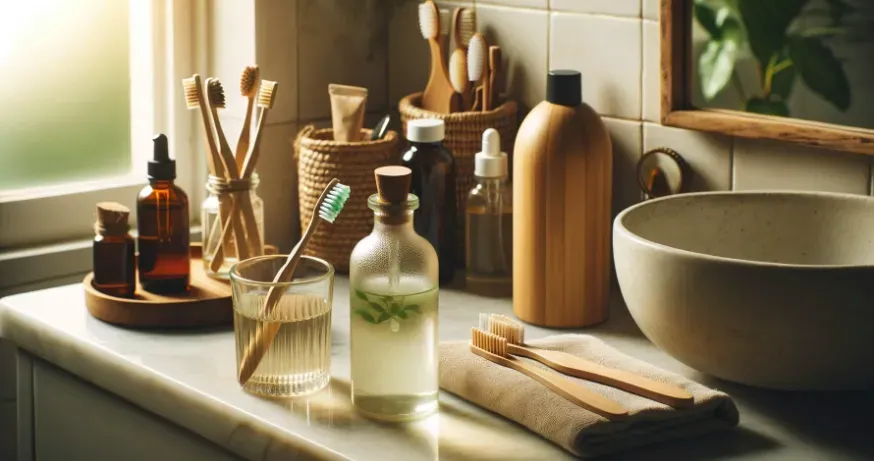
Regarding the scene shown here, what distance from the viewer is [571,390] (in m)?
1.06

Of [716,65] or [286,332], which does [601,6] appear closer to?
[716,65]

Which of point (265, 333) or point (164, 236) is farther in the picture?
point (164, 236)

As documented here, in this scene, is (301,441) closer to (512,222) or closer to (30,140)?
(512,222)

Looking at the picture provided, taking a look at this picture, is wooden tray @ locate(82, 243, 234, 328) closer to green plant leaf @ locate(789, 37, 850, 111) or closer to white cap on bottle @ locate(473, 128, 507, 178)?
white cap on bottle @ locate(473, 128, 507, 178)

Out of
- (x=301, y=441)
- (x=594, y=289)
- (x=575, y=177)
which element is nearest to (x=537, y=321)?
(x=594, y=289)

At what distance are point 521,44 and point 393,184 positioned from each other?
0.59 meters

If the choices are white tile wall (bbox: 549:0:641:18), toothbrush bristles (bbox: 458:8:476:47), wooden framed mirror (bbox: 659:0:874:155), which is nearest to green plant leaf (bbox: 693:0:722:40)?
wooden framed mirror (bbox: 659:0:874:155)

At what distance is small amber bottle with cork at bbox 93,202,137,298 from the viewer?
1.37 m

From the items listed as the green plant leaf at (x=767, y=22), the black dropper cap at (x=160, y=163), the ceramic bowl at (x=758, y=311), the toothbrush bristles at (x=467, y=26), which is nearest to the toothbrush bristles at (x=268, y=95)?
the black dropper cap at (x=160, y=163)

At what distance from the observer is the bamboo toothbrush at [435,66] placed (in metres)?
1.60

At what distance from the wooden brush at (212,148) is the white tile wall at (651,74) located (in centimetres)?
54

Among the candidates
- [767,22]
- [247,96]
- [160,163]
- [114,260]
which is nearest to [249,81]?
[247,96]

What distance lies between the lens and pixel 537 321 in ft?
4.53

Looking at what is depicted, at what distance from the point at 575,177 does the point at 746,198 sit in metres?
0.19
